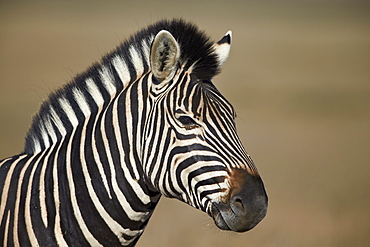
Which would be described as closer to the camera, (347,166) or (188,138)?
(188,138)

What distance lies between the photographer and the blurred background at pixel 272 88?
11.5 meters

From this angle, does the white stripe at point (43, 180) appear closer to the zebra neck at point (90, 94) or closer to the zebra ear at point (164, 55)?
the zebra neck at point (90, 94)

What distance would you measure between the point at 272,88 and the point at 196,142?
21193 mm

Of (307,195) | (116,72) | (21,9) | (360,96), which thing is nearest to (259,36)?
(360,96)

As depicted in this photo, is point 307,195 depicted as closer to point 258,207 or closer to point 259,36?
point 258,207

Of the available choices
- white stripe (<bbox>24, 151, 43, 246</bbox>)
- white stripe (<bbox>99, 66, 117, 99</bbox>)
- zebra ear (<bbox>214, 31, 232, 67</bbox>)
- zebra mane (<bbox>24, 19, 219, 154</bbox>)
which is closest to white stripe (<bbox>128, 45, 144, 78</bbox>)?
zebra mane (<bbox>24, 19, 219, 154</bbox>)

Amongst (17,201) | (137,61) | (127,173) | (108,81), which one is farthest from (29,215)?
(137,61)

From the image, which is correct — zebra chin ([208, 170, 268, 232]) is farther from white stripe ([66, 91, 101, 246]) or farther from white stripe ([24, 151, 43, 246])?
white stripe ([24, 151, 43, 246])

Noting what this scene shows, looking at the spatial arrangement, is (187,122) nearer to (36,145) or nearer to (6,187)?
(36,145)

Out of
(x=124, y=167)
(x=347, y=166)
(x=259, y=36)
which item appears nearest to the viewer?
(x=124, y=167)

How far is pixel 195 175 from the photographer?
140 inches

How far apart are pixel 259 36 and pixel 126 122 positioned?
2870cm

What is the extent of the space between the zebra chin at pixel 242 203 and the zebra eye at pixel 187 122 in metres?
0.42

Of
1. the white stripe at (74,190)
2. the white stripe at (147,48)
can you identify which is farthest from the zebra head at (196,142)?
the white stripe at (74,190)
